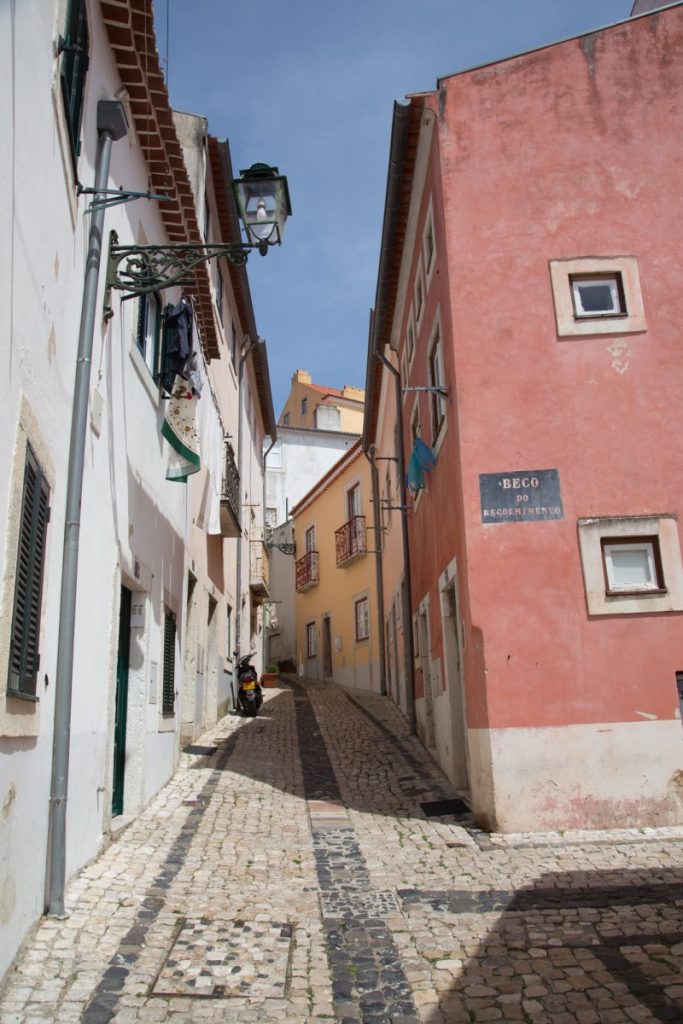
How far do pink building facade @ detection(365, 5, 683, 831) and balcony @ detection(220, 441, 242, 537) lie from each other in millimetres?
4074

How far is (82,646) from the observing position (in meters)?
6.11

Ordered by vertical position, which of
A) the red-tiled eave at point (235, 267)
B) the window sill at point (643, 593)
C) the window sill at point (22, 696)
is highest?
the red-tiled eave at point (235, 267)

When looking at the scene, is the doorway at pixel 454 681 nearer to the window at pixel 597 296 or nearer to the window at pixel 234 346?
the window at pixel 597 296

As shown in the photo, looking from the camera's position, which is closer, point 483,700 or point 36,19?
point 36,19

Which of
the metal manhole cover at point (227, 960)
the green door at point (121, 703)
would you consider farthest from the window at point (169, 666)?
the metal manhole cover at point (227, 960)

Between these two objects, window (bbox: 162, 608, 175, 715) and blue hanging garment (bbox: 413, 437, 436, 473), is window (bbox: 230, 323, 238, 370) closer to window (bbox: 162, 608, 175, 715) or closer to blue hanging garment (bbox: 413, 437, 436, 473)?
blue hanging garment (bbox: 413, 437, 436, 473)

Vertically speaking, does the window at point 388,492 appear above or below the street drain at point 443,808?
above

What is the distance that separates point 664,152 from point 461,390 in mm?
3496

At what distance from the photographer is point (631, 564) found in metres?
8.31

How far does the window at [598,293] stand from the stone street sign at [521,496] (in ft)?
6.27

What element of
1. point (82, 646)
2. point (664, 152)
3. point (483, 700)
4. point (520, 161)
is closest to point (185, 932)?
point (82, 646)

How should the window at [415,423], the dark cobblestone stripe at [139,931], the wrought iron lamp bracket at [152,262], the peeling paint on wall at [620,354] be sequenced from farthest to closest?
1. the window at [415,423]
2. the peeling paint on wall at [620,354]
3. the wrought iron lamp bracket at [152,262]
4. the dark cobblestone stripe at [139,931]

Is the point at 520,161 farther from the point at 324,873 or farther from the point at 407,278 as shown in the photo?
the point at 324,873

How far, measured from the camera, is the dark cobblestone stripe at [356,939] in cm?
426
